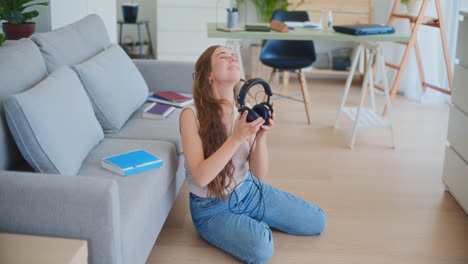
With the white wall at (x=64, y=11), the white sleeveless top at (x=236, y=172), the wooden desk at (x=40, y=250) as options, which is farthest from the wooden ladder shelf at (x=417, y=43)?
the wooden desk at (x=40, y=250)

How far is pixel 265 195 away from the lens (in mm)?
2668

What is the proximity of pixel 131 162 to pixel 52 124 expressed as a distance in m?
0.36

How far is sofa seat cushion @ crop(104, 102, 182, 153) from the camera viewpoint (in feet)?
9.45

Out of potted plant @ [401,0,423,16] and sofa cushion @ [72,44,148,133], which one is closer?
sofa cushion @ [72,44,148,133]

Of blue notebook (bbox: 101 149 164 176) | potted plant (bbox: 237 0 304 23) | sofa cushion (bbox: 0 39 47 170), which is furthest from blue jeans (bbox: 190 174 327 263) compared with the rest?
potted plant (bbox: 237 0 304 23)

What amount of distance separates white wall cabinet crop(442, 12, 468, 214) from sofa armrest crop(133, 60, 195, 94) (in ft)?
5.02

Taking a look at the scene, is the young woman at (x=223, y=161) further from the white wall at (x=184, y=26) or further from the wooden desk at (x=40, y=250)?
the white wall at (x=184, y=26)

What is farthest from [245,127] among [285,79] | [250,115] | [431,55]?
[285,79]

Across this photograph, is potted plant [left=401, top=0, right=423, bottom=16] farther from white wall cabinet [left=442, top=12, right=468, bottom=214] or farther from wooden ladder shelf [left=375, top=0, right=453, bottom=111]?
white wall cabinet [left=442, top=12, right=468, bottom=214]

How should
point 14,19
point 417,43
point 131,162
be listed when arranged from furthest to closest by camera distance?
point 417,43, point 14,19, point 131,162

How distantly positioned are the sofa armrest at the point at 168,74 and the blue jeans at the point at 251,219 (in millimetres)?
1207

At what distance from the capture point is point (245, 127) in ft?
7.32

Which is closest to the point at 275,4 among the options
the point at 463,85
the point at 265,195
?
the point at 463,85

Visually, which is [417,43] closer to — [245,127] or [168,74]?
[168,74]
